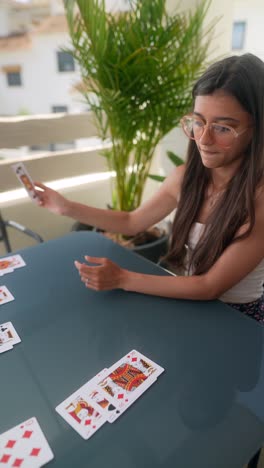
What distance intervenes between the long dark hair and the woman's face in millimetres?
16

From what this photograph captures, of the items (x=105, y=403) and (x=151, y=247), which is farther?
→ (x=151, y=247)

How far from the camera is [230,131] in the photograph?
93 cm

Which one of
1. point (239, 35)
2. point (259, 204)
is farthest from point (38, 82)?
point (259, 204)

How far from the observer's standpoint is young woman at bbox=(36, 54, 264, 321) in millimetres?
925

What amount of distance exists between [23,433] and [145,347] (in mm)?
313

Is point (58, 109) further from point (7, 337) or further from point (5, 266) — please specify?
point (7, 337)

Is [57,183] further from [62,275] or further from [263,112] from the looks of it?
[263,112]

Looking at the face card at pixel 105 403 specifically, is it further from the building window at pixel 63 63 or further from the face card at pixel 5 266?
the building window at pixel 63 63

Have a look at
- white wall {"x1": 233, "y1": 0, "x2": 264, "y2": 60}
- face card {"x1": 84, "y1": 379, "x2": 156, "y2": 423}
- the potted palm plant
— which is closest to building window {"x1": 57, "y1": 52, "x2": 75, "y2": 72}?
the potted palm plant

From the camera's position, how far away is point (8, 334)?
0.86 meters

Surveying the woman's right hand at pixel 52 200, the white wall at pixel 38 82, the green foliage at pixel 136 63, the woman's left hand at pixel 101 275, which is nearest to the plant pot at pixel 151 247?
the green foliage at pixel 136 63

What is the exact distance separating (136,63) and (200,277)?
45.4 inches

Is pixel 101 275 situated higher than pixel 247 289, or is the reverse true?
pixel 101 275

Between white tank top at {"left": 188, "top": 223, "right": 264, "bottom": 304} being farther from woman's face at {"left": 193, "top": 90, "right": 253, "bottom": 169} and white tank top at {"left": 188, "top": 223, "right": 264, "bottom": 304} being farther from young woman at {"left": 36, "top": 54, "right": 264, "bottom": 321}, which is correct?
woman's face at {"left": 193, "top": 90, "right": 253, "bottom": 169}
